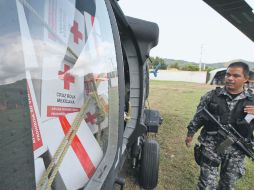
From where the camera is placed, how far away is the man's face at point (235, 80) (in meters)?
3.04

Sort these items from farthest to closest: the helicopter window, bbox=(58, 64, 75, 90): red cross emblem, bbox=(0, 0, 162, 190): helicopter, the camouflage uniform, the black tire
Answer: the black tire
the camouflage uniform
bbox=(58, 64, 75, 90): red cross emblem
the helicopter window
bbox=(0, 0, 162, 190): helicopter

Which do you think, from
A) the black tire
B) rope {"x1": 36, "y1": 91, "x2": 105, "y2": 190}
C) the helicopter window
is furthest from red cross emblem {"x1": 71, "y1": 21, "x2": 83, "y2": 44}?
the black tire

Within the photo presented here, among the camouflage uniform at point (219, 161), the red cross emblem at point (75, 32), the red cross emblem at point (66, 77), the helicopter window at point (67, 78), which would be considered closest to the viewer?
the helicopter window at point (67, 78)

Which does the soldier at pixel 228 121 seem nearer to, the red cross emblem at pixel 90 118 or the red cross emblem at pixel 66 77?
the red cross emblem at pixel 90 118

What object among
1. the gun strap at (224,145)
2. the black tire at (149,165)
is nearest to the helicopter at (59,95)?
the gun strap at (224,145)

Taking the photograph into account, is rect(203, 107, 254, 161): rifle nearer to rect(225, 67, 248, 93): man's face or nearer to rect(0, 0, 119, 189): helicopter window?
rect(225, 67, 248, 93): man's face

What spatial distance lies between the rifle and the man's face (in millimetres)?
331

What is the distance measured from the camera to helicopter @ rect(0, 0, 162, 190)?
3.56ft

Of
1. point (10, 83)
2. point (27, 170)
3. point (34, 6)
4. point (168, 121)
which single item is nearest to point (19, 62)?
point (10, 83)

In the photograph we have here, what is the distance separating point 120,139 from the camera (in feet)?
6.22

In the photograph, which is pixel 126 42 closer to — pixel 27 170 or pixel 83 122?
pixel 83 122

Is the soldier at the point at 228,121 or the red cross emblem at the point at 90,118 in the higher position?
the red cross emblem at the point at 90,118

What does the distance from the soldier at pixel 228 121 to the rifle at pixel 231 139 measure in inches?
1.6

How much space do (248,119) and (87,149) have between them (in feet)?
6.23
